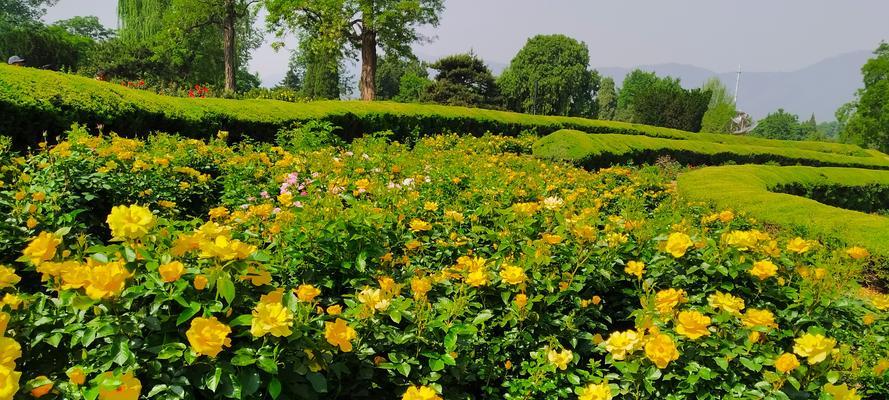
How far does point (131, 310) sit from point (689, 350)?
76.5 inches

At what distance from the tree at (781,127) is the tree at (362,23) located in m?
78.0

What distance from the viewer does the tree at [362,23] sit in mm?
19500

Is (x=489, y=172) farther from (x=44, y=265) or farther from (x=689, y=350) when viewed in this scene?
(x=44, y=265)

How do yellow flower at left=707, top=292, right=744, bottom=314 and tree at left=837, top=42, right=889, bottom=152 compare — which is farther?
tree at left=837, top=42, right=889, bottom=152

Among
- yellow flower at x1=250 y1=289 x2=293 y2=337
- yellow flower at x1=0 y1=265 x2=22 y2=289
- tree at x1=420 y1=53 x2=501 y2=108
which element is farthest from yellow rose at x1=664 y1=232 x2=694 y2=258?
tree at x1=420 y1=53 x2=501 y2=108

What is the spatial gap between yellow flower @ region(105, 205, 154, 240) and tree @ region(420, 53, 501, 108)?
119ft

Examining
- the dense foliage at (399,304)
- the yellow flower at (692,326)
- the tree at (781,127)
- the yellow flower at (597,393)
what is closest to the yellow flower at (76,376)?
the dense foliage at (399,304)

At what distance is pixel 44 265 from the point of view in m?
1.31

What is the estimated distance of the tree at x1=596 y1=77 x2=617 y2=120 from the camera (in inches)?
2530

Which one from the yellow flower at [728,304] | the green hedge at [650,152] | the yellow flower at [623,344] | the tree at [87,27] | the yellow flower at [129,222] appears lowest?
the yellow flower at [623,344]

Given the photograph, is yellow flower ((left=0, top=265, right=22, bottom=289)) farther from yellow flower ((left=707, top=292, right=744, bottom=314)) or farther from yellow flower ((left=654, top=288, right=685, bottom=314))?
yellow flower ((left=707, top=292, right=744, bottom=314))

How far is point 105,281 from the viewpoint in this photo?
1.22 metres

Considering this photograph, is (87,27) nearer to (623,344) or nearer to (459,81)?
(459,81)

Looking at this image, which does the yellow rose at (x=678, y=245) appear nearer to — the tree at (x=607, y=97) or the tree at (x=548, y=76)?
the tree at (x=548, y=76)
